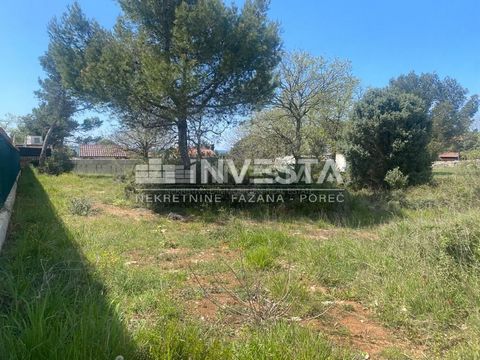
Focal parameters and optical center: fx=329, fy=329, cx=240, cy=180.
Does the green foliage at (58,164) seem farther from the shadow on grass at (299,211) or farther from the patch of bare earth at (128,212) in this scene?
the shadow on grass at (299,211)

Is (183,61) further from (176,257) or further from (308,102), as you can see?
(308,102)

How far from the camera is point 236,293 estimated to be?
357cm

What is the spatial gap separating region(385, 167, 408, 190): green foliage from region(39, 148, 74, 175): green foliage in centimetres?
1797

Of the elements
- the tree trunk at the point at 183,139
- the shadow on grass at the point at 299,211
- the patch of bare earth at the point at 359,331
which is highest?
the tree trunk at the point at 183,139

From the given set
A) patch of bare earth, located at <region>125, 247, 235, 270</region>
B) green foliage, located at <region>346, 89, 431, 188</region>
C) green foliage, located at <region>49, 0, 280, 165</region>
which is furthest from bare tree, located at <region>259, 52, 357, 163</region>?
patch of bare earth, located at <region>125, 247, 235, 270</region>

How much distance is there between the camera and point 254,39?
29.4 ft

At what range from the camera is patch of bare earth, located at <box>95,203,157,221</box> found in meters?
8.12

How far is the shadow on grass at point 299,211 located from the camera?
26.8ft

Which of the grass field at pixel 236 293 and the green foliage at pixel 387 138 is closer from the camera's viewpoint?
the grass field at pixel 236 293

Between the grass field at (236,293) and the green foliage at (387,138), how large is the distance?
17.8 feet

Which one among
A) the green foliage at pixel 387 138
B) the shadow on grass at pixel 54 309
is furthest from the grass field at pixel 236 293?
the green foliage at pixel 387 138

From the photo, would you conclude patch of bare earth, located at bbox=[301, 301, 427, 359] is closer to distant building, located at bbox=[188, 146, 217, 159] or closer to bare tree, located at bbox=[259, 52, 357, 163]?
distant building, located at bbox=[188, 146, 217, 159]

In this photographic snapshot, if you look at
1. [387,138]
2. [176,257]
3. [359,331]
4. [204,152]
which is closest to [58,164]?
[204,152]

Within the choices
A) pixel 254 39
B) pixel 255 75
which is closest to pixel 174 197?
pixel 255 75
